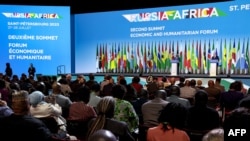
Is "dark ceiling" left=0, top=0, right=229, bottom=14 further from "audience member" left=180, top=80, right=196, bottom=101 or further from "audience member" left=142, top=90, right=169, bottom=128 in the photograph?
"audience member" left=142, top=90, right=169, bottom=128

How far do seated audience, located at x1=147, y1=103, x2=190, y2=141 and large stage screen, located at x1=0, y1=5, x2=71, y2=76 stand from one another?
45.6ft

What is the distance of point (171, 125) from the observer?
2.94 m

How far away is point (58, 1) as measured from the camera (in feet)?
56.5

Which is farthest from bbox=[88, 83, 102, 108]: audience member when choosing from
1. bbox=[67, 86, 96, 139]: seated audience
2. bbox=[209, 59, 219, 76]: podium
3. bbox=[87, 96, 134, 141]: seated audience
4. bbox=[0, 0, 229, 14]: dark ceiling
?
bbox=[0, 0, 229, 14]: dark ceiling

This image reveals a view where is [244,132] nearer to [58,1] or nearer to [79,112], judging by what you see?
[79,112]

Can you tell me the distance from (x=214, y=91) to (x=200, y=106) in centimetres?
322

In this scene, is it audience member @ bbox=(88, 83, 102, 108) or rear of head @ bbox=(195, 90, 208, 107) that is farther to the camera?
audience member @ bbox=(88, 83, 102, 108)

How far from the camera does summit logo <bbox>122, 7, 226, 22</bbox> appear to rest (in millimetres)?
13852

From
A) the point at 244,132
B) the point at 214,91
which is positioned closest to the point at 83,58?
the point at 214,91

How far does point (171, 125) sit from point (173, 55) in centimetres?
1224

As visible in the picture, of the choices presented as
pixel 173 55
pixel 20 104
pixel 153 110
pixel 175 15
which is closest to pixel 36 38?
pixel 173 55

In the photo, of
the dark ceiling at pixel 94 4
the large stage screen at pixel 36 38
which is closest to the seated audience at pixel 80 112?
the dark ceiling at pixel 94 4

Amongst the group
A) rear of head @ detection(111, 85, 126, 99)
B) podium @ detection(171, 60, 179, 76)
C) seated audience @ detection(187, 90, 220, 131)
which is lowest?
seated audience @ detection(187, 90, 220, 131)

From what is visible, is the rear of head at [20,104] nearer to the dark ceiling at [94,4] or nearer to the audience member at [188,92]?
the audience member at [188,92]
